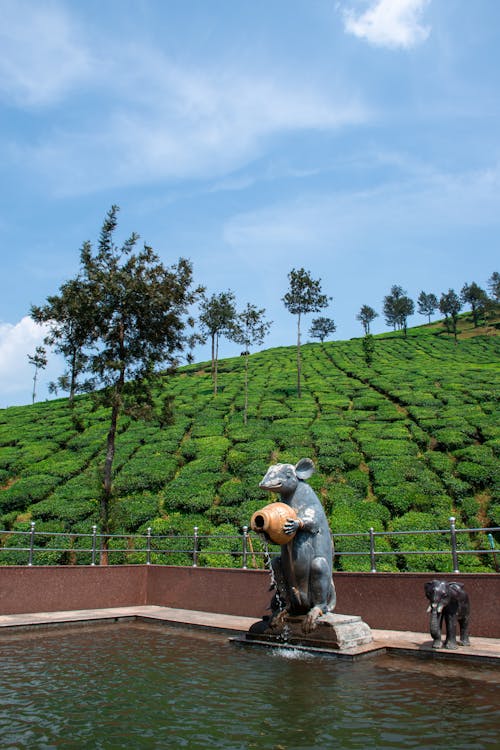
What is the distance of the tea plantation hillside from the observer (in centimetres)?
2052

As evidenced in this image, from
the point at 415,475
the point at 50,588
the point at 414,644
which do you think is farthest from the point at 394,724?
the point at 415,475

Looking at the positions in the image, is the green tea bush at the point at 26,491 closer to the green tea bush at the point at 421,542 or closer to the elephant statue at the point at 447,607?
the green tea bush at the point at 421,542

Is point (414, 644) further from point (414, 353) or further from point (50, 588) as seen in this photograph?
point (414, 353)

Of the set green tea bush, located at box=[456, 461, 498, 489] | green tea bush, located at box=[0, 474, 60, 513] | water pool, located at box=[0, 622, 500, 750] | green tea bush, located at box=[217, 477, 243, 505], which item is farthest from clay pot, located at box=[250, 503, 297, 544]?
green tea bush, located at box=[0, 474, 60, 513]

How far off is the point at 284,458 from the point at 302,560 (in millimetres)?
16996

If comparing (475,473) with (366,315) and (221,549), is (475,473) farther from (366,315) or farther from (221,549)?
(366,315)

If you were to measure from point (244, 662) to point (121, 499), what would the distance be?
1735 centimetres

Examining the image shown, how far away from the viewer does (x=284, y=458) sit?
25719 millimetres

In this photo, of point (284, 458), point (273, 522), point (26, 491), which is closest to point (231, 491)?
point (284, 458)

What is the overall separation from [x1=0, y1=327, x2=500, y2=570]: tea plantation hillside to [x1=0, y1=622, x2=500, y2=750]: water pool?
554 centimetres

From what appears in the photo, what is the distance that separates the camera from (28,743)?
4.54 metres

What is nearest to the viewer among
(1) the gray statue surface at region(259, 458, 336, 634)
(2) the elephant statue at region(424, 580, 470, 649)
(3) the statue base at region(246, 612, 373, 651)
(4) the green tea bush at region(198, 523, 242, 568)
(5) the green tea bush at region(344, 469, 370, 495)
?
(2) the elephant statue at region(424, 580, 470, 649)

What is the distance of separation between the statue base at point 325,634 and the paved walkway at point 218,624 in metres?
0.18

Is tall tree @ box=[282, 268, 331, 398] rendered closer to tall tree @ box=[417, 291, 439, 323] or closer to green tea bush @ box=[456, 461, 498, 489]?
green tea bush @ box=[456, 461, 498, 489]
